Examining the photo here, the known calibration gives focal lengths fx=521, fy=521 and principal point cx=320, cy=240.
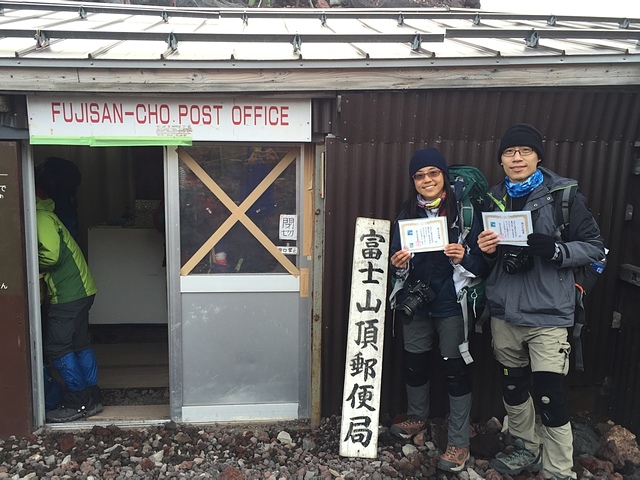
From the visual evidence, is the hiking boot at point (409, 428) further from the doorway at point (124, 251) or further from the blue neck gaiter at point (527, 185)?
the doorway at point (124, 251)

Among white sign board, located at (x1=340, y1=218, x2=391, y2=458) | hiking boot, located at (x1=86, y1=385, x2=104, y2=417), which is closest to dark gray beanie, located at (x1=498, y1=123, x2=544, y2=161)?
white sign board, located at (x1=340, y1=218, x2=391, y2=458)

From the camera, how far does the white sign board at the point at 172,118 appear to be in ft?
13.4

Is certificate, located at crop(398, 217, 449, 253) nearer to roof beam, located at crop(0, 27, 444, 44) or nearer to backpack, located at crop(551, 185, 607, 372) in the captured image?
backpack, located at crop(551, 185, 607, 372)

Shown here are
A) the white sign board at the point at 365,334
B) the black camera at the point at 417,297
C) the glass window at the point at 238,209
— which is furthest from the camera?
the glass window at the point at 238,209

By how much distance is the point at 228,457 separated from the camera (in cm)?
414

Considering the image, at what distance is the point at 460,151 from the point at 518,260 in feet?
4.05

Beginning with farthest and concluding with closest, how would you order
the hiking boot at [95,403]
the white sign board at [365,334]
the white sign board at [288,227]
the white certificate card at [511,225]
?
the hiking boot at [95,403] < the white sign board at [288,227] < the white sign board at [365,334] < the white certificate card at [511,225]

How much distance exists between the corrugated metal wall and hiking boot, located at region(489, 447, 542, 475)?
840mm

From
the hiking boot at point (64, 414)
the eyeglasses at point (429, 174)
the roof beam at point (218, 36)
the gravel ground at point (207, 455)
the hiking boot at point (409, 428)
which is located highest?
the roof beam at point (218, 36)

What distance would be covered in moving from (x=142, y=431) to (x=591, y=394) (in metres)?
3.97

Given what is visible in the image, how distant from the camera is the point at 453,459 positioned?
12.8 ft

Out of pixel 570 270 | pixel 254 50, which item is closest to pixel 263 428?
pixel 570 270

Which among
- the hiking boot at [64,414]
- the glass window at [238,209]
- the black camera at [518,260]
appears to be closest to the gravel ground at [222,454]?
the hiking boot at [64,414]

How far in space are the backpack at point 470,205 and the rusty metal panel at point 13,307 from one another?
3407mm
